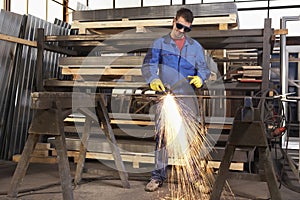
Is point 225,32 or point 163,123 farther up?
point 225,32

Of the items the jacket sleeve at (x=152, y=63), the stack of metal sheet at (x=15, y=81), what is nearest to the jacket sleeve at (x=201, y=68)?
the jacket sleeve at (x=152, y=63)

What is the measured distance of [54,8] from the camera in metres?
8.80

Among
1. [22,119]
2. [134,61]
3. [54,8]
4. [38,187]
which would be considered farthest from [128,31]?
[54,8]

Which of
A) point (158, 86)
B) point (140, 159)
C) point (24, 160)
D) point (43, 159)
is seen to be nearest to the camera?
point (24, 160)

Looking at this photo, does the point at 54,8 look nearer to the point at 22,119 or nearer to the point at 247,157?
the point at 22,119

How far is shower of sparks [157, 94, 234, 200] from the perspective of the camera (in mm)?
3635

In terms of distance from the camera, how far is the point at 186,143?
3.86 m

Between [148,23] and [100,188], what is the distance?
2358 millimetres

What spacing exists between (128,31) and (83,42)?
0.67 metres

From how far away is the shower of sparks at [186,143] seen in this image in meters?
3.63

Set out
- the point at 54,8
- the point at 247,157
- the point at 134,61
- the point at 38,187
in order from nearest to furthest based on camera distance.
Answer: the point at 38,187, the point at 247,157, the point at 134,61, the point at 54,8

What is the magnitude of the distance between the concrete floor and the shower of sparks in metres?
0.26

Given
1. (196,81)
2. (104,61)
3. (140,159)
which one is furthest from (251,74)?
(104,61)

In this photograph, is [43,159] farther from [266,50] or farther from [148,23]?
[266,50]
